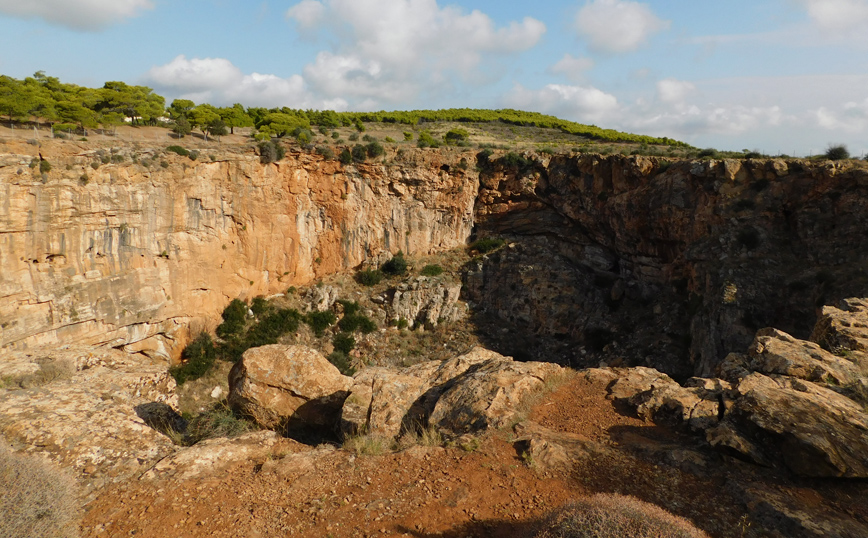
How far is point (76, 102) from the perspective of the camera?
22.2 meters

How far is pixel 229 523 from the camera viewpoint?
5.37m

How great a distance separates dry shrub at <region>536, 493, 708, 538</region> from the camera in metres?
3.76

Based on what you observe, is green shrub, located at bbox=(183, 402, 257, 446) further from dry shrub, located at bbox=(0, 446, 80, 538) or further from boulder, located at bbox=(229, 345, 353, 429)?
dry shrub, located at bbox=(0, 446, 80, 538)

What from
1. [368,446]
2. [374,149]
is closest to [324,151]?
[374,149]

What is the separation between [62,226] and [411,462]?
17.7 metres

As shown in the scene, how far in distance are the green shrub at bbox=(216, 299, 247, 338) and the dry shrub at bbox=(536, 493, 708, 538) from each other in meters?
20.3

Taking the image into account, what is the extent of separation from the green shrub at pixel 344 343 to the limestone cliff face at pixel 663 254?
6.98 m

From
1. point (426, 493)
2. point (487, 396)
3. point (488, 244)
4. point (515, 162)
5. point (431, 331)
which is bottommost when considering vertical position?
point (431, 331)

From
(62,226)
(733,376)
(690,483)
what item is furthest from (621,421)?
(62,226)

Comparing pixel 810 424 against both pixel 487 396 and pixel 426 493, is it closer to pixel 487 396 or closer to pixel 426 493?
pixel 487 396

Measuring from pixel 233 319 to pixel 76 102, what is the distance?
1271 cm

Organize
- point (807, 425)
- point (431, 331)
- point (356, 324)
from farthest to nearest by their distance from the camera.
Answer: point (431, 331)
point (356, 324)
point (807, 425)

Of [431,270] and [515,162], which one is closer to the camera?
[431,270]

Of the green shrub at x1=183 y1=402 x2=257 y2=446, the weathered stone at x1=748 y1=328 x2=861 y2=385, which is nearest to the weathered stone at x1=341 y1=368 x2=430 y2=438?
the green shrub at x1=183 y1=402 x2=257 y2=446
